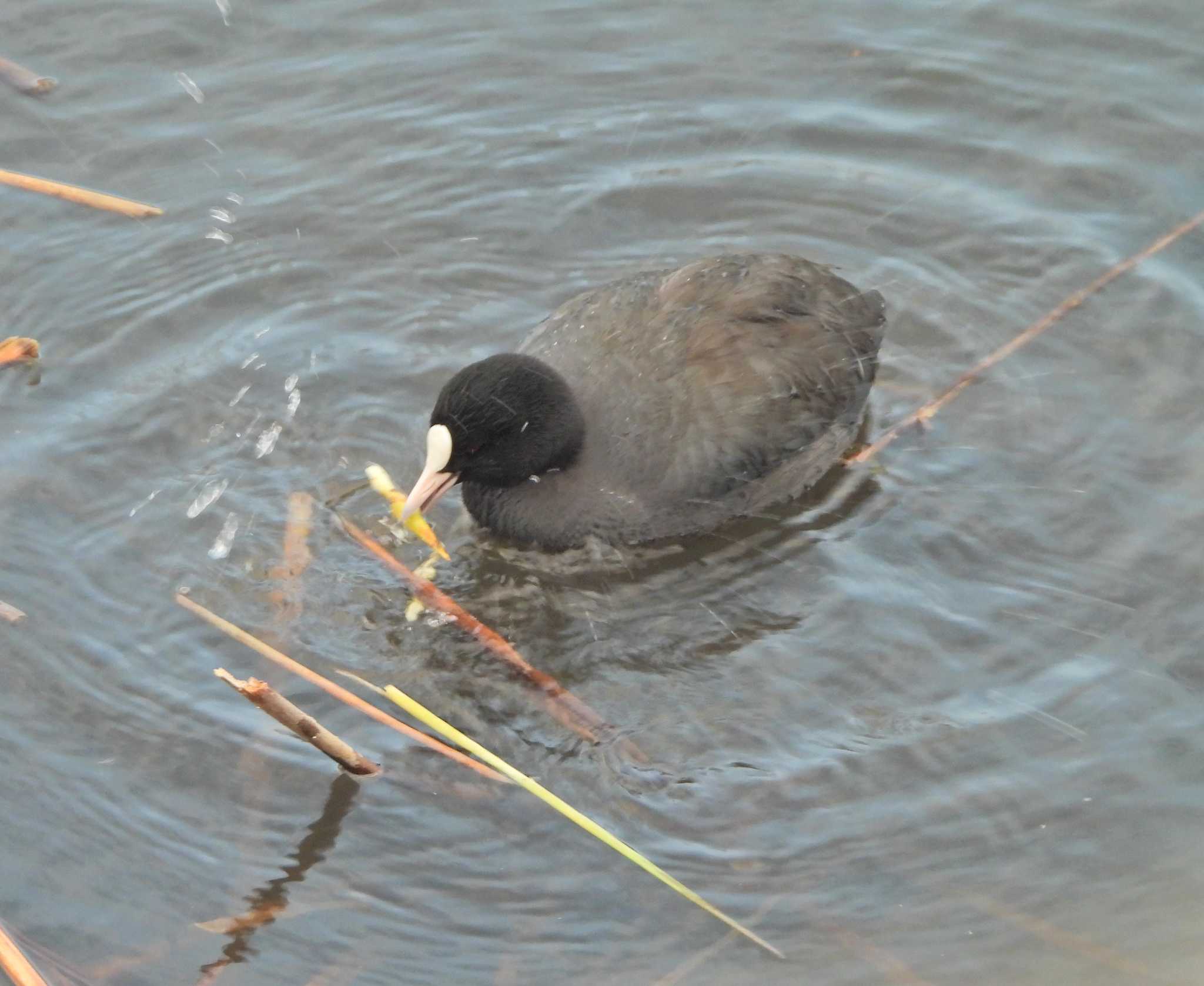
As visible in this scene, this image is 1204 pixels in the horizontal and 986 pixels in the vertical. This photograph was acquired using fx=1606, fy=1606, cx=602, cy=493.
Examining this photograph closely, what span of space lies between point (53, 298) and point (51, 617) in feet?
6.15

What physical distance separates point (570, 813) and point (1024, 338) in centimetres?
311

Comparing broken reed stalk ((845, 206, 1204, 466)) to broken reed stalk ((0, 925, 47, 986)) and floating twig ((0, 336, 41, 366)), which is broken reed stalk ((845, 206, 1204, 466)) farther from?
broken reed stalk ((0, 925, 47, 986))

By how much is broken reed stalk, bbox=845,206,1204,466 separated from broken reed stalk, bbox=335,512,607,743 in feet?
5.35

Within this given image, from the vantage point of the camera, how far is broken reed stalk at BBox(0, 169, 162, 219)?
6.88 meters

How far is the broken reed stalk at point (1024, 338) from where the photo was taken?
19.6ft

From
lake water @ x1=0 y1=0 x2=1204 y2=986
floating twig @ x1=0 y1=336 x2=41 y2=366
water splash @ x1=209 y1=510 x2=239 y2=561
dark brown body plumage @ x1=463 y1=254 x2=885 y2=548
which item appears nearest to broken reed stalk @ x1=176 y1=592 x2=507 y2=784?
lake water @ x1=0 y1=0 x2=1204 y2=986

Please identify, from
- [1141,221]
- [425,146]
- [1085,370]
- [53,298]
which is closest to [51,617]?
[53,298]

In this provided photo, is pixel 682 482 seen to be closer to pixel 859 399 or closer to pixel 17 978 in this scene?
pixel 859 399

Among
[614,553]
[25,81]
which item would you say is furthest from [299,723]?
[25,81]

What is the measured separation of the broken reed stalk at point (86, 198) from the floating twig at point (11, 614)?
7.94 ft

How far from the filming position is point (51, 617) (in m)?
5.05

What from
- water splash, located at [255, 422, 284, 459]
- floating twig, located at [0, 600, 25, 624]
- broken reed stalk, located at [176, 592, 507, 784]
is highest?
water splash, located at [255, 422, 284, 459]

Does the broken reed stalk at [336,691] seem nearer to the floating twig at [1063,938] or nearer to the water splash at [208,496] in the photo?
the water splash at [208,496]

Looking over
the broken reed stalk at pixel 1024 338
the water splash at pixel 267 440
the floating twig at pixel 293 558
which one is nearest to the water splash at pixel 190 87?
the water splash at pixel 267 440
